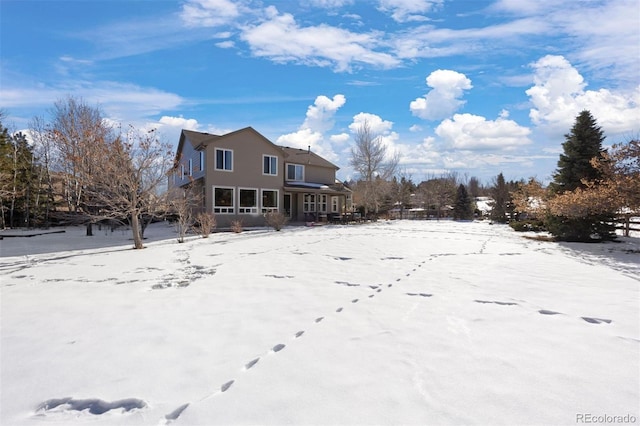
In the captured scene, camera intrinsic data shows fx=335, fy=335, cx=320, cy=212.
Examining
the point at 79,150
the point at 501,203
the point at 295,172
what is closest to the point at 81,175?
the point at 79,150

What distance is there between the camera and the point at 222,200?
21453 mm

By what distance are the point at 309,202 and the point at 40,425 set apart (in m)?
25.3

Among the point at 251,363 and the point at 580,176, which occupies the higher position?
the point at 580,176

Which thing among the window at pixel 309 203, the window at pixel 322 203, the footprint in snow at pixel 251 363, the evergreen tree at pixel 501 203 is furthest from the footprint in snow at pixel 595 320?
the evergreen tree at pixel 501 203

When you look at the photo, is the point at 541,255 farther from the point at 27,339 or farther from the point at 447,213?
the point at 447,213

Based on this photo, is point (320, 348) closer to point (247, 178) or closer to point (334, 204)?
point (247, 178)

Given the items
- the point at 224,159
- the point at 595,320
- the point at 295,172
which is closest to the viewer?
the point at 595,320

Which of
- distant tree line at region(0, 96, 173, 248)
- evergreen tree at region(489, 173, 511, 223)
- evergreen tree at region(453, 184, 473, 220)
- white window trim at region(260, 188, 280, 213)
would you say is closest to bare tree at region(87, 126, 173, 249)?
distant tree line at region(0, 96, 173, 248)

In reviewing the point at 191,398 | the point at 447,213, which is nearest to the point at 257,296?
the point at 191,398

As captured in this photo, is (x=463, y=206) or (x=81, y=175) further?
(x=463, y=206)

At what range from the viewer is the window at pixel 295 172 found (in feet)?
86.0

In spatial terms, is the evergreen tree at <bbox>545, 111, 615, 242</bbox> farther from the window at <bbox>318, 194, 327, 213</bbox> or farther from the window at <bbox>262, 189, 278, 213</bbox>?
the window at <bbox>318, 194, 327, 213</bbox>

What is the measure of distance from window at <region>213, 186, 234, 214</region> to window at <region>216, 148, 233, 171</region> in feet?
4.43

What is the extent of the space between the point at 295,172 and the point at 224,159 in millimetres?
6636
